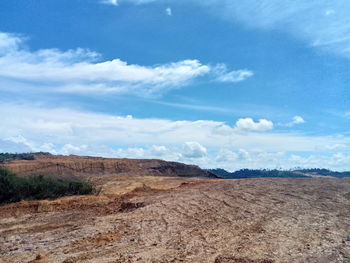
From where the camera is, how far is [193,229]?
45.4 ft

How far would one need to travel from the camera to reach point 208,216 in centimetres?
1628

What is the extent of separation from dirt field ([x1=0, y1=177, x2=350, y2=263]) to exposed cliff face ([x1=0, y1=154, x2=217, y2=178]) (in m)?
34.4

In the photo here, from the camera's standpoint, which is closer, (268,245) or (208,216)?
(268,245)

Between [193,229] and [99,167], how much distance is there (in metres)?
55.8

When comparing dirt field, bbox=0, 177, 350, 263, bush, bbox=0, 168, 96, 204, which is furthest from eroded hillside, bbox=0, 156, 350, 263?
bush, bbox=0, 168, 96, 204

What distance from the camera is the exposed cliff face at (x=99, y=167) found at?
56094 mm

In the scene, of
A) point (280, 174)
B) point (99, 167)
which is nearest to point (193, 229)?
point (99, 167)

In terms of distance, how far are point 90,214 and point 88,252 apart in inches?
354

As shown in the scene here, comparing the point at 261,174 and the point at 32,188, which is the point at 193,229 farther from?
the point at 261,174

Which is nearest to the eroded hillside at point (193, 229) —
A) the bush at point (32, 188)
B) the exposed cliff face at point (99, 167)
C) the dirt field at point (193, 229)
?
the dirt field at point (193, 229)

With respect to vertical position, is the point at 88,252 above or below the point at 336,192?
below

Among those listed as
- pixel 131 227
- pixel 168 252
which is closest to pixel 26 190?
pixel 131 227

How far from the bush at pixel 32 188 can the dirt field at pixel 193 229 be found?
2.58 m

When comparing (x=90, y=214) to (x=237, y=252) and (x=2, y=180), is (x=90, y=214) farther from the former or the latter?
(x=237, y=252)
